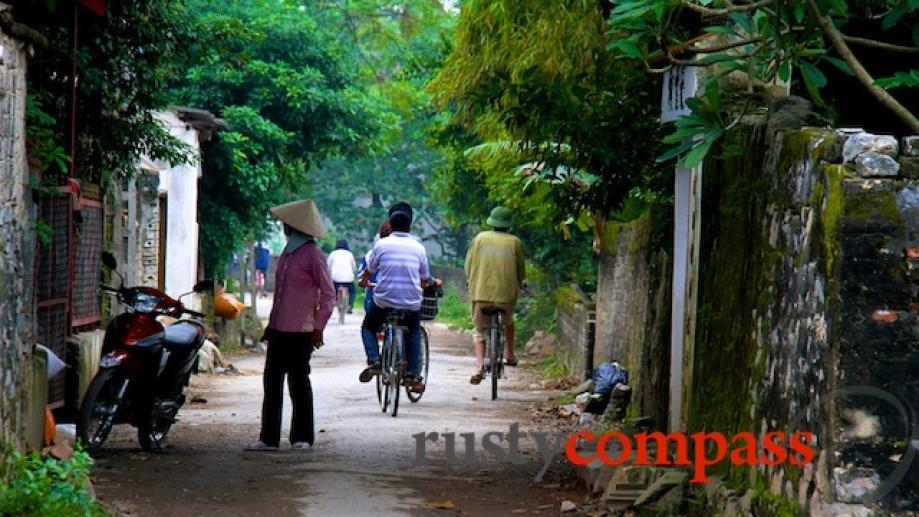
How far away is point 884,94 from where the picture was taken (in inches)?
265

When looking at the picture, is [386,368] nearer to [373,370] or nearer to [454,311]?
[373,370]

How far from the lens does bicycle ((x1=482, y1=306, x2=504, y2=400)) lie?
1599 cm

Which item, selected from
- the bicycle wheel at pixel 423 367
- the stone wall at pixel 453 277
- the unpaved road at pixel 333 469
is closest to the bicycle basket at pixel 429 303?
the bicycle wheel at pixel 423 367

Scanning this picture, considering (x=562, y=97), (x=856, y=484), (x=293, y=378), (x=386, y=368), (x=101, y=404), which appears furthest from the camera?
(x=386, y=368)

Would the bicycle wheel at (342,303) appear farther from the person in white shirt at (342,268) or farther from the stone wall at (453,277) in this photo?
the stone wall at (453,277)

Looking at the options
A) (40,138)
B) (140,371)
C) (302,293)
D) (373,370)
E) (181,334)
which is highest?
(40,138)

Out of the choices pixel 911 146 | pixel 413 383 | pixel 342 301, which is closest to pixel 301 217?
pixel 413 383

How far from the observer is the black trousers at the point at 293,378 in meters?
11.3

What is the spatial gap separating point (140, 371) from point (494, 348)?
6.01 meters

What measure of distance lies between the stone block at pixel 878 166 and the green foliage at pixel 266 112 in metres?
17.2

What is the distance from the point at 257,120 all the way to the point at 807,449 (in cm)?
1824

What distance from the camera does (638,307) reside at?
13.6 m

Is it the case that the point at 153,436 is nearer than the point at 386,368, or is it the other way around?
the point at 153,436

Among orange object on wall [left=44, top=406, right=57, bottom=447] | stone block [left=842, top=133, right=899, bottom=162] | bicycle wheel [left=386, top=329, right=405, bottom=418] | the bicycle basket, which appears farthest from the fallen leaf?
the bicycle basket
